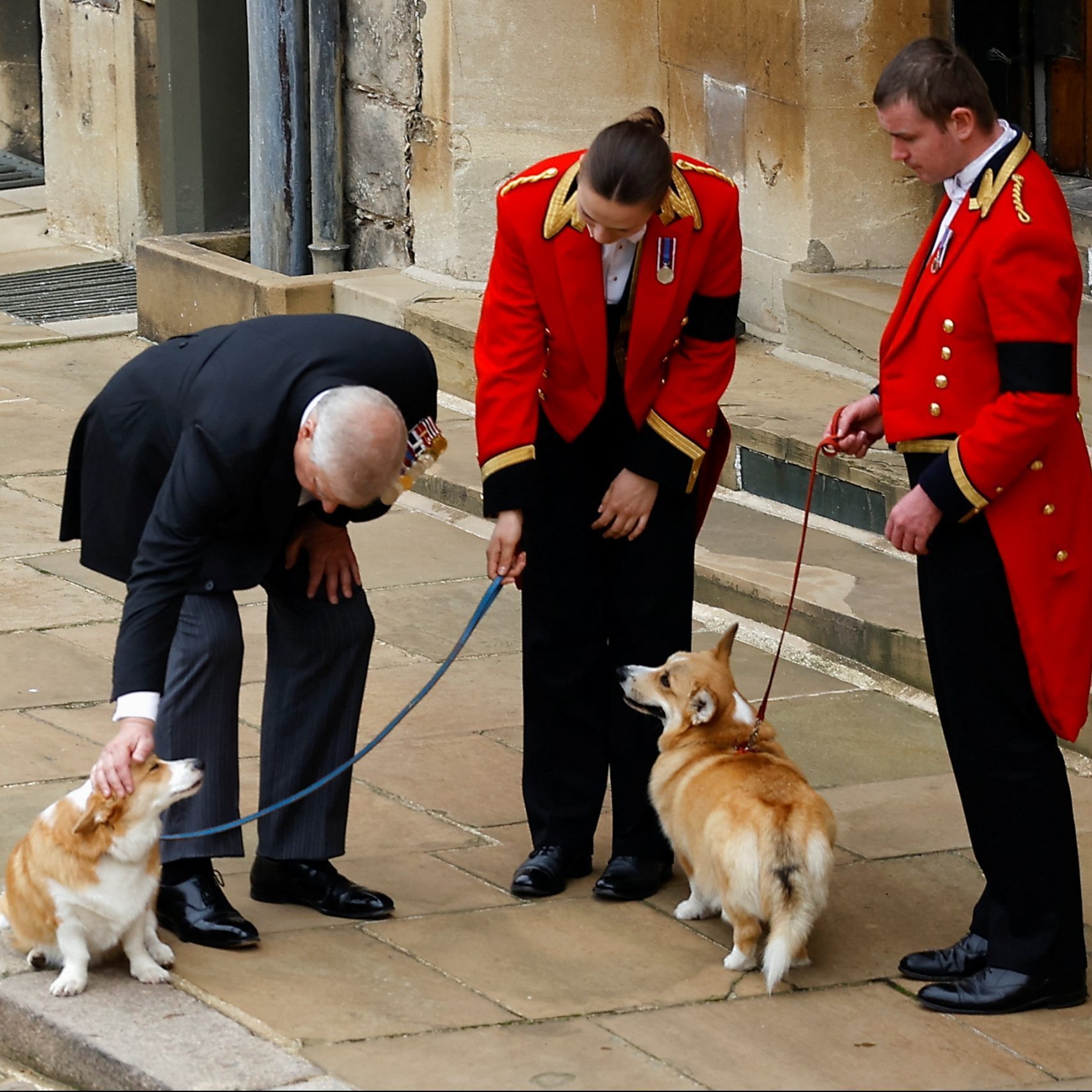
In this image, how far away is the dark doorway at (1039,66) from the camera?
25.4 feet

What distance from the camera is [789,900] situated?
3990 mm

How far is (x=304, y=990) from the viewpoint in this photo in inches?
154

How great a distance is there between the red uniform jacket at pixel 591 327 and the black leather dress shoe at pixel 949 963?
42.8 inches

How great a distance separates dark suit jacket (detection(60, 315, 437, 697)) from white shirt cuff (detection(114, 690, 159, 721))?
17mm

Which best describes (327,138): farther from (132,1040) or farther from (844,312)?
(132,1040)

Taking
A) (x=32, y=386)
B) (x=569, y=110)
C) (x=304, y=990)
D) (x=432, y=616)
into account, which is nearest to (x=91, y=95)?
(x=32, y=386)

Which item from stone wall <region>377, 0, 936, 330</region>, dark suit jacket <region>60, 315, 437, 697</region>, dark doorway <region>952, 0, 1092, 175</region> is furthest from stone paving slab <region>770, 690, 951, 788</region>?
dark doorway <region>952, 0, 1092, 175</region>

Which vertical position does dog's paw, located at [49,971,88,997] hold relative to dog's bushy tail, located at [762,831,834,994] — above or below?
below

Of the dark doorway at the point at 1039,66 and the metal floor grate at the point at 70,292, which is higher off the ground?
the dark doorway at the point at 1039,66

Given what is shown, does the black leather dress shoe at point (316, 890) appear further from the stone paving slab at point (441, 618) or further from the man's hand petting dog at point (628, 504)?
the stone paving slab at point (441, 618)

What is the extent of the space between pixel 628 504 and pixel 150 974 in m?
1.36

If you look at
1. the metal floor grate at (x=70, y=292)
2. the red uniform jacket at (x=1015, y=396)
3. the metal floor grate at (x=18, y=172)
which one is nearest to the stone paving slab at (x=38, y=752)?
the red uniform jacket at (x=1015, y=396)

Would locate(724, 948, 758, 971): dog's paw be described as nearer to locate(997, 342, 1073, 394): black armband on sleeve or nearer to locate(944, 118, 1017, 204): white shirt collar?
locate(997, 342, 1073, 394): black armband on sleeve

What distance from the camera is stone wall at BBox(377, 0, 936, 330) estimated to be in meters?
7.66
